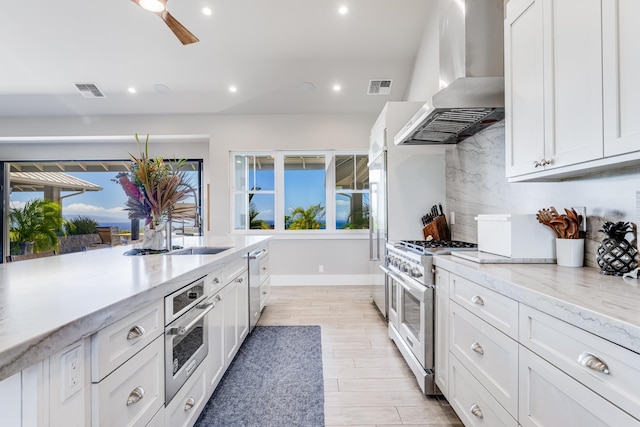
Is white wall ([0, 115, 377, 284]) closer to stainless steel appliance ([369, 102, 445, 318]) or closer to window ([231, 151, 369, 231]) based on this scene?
window ([231, 151, 369, 231])

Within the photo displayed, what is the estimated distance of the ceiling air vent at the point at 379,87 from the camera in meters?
4.62

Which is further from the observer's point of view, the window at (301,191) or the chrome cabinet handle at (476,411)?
the window at (301,191)

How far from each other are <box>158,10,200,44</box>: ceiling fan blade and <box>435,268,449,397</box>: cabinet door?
257 cm

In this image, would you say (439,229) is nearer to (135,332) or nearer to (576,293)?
(576,293)

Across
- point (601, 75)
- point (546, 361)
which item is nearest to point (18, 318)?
point (546, 361)

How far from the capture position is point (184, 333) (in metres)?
1.48

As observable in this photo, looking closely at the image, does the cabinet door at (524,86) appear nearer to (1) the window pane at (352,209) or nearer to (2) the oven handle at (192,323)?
(2) the oven handle at (192,323)

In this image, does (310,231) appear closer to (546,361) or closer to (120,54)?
(120,54)

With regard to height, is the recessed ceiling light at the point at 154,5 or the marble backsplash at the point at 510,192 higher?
the recessed ceiling light at the point at 154,5

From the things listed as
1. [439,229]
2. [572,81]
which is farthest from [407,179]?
[572,81]

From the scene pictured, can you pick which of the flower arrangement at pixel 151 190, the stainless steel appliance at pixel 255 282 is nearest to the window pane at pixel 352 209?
the stainless steel appliance at pixel 255 282

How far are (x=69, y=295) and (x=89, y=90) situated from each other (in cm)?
504

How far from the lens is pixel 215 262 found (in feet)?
6.20

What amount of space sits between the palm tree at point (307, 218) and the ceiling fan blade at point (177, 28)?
3239mm
